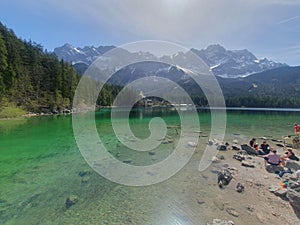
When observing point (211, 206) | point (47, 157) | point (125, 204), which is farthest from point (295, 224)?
point (47, 157)

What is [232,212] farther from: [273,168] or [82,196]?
[273,168]

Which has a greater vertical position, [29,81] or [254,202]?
[29,81]

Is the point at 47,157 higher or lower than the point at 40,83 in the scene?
lower

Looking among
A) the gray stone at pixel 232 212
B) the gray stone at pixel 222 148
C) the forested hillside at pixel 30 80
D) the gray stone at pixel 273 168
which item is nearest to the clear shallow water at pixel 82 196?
the gray stone at pixel 232 212

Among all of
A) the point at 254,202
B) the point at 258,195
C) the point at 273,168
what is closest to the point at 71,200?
the point at 254,202

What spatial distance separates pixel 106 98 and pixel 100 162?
110 m

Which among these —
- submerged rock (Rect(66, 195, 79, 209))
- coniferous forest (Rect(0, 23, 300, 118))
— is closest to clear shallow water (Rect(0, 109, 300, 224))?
submerged rock (Rect(66, 195, 79, 209))

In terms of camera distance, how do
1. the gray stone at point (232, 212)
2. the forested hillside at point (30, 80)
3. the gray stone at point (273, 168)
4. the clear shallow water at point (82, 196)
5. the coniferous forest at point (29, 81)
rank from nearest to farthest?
the clear shallow water at point (82, 196)
the gray stone at point (232, 212)
the gray stone at point (273, 168)
the coniferous forest at point (29, 81)
the forested hillside at point (30, 80)

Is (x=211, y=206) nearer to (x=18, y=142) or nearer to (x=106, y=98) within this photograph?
(x=18, y=142)

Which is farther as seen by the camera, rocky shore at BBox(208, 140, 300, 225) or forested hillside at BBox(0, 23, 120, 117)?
forested hillside at BBox(0, 23, 120, 117)

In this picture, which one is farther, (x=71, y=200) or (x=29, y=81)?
(x=29, y=81)

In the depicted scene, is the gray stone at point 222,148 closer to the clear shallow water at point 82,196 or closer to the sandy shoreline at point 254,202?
the clear shallow water at point 82,196

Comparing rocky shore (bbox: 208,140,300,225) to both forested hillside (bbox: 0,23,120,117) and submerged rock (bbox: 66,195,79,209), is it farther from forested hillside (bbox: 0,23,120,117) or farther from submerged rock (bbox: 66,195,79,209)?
forested hillside (bbox: 0,23,120,117)

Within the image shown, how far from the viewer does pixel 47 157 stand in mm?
19562
